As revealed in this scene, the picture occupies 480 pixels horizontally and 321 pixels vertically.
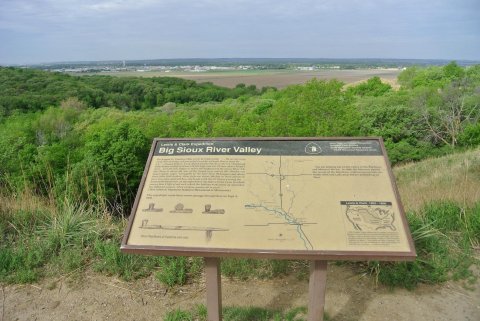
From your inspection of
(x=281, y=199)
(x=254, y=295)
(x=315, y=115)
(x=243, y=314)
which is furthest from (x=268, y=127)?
(x=281, y=199)

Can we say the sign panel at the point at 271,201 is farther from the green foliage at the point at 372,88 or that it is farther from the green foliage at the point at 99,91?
the green foliage at the point at 99,91

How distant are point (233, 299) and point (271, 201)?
1322 millimetres

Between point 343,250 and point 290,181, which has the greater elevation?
point 290,181

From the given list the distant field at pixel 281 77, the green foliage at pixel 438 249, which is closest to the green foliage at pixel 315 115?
the green foliage at pixel 438 249

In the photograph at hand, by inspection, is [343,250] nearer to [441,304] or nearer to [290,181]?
[290,181]

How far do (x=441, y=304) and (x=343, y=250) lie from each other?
1610 mm

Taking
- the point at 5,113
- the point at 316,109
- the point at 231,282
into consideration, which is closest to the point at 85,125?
the point at 5,113

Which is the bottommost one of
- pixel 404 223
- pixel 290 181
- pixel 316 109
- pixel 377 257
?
pixel 316 109

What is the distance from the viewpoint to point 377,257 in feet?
7.70

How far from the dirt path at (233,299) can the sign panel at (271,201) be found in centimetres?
111

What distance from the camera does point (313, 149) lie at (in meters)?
2.87

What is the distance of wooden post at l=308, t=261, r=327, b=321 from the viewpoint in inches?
101

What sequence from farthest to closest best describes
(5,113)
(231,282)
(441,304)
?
(5,113) < (231,282) < (441,304)

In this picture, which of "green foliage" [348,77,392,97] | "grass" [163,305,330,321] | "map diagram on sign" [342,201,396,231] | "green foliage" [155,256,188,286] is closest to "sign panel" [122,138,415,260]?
"map diagram on sign" [342,201,396,231]
